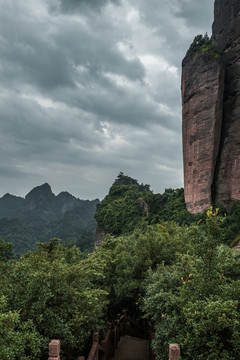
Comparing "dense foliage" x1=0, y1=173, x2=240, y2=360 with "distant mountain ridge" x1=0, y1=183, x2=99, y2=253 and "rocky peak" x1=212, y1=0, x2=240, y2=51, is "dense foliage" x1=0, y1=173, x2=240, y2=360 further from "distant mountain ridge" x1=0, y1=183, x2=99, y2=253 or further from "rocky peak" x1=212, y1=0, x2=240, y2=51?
"distant mountain ridge" x1=0, y1=183, x2=99, y2=253

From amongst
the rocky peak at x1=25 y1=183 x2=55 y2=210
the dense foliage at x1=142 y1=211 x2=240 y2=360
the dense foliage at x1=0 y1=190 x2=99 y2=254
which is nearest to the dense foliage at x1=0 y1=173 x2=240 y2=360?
the dense foliage at x1=142 y1=211 x2=240 y2=360

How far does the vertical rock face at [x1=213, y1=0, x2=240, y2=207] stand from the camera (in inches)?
984

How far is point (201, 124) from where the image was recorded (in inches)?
1025

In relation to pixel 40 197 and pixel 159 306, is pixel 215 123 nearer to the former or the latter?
pixel 159 306

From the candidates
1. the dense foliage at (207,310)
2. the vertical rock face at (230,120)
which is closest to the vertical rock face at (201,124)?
the vertical rock face at (230,120)

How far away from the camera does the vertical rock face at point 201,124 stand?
2525cm

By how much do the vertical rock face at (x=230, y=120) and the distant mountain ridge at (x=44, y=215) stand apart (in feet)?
281

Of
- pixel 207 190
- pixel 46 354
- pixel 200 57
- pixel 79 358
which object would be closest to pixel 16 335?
pixel 46 354

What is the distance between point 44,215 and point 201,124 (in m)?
146

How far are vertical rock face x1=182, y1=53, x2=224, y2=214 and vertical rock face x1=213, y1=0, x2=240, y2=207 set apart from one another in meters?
1.08

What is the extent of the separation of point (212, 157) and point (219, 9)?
67.4 ft

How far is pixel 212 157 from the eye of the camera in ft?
83.4

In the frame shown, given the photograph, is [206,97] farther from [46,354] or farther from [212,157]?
[46,354]

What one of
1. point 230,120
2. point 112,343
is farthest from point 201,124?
point 112,343
